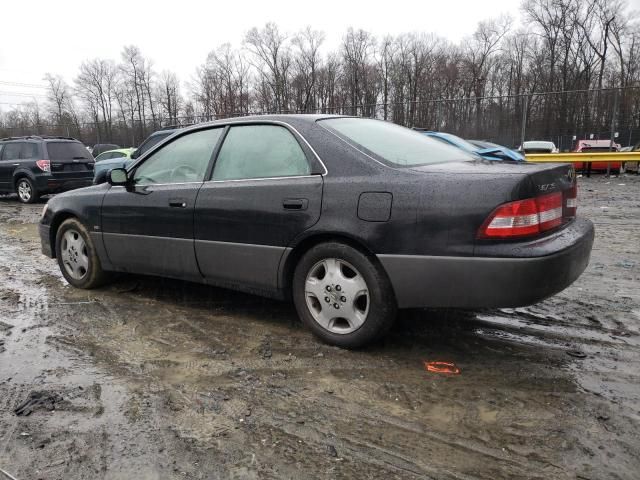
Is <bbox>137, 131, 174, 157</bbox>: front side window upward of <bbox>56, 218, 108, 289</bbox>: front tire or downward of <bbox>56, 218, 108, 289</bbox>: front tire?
upward

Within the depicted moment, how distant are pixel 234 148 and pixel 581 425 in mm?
2857

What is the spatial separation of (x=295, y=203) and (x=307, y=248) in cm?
32

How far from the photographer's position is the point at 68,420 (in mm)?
2555

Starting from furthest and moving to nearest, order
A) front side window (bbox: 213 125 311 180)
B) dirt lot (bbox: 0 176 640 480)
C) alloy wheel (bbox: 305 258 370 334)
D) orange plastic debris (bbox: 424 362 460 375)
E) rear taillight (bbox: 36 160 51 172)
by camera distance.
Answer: rear taillight (bbox: 36 160 51 172) → front side window (bbox: 213 125 311 180) → alloy wheel (bbox: 305 258 370 334) → orange plastic debris (bbox: 424 362 460 375) → dirt lot (bbox: 0 176 640 480)

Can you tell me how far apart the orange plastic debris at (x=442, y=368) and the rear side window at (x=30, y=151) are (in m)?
12.9

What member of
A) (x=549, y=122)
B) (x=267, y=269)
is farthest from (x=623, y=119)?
(x=267, y=269)

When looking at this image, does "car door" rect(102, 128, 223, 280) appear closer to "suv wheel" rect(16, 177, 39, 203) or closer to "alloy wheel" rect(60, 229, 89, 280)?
"alloy wheel" rect(60, 229, 89, 280)

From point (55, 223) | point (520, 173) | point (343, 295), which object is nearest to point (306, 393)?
point (343, 295)

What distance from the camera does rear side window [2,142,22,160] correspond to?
13.2 meters

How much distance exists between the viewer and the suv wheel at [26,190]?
12.9 metres

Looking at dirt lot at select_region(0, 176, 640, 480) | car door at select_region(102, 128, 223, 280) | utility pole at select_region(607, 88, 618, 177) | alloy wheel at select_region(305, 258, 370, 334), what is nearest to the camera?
dirt lot at select_region(0, 176, 640, 480)

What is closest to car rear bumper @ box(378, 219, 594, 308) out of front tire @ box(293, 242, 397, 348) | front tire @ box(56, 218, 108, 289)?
front tire @ box(293, 242, 397, 348)

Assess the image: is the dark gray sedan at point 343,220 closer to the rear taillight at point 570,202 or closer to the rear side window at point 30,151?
the rear taillight at point 570,202

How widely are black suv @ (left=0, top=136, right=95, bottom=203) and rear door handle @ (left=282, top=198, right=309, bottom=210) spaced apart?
37.8 feet
